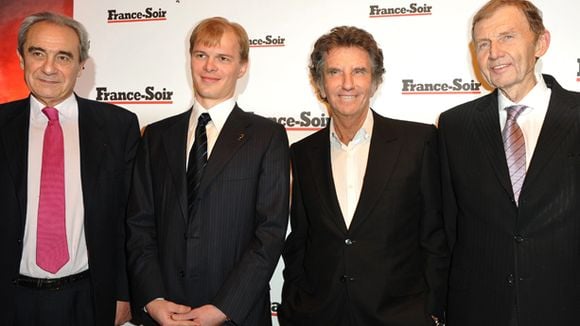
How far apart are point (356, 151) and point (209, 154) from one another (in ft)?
2.37

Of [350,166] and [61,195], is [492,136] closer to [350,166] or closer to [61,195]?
[350,166]

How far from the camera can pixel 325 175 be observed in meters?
2.44

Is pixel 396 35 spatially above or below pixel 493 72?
above

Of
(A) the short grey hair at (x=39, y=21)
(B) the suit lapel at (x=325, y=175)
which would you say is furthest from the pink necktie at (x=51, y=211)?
(B) the suit lapel at (x=325, y=175)

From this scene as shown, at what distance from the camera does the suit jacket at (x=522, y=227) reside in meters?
2.04

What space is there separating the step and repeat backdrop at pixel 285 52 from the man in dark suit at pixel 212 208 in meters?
0.97

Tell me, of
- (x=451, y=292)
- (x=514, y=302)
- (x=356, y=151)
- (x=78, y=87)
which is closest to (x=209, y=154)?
(x=356, y=151)

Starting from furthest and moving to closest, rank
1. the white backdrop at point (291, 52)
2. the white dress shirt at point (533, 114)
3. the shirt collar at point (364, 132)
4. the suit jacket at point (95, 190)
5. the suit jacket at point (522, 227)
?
the white backdrop at point (291, 52) < the shirt collar at point (364, 132) < the suit jacket at point (95, 190) < the white dress shirt at point (533, 114) < the suit jacket at point (522, 227)

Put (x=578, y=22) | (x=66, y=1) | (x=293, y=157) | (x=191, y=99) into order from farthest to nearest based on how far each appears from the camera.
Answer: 1. (x=66, y=1)
2. (x=191, y=99)
3. (x=578, y=22)
4. (x=293, y=157)

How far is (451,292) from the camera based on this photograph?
7.75 feet

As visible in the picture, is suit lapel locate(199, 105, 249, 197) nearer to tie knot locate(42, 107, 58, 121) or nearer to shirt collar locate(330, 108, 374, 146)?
shirt collar locate(330, 108, 374, 146)

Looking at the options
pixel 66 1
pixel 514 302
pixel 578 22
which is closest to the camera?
pixel 514 302

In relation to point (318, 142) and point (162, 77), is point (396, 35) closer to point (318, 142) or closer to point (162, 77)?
point (318, 142)

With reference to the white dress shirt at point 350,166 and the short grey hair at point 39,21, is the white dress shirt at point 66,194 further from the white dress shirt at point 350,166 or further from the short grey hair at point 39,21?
the white dress shirt at point 350,166
